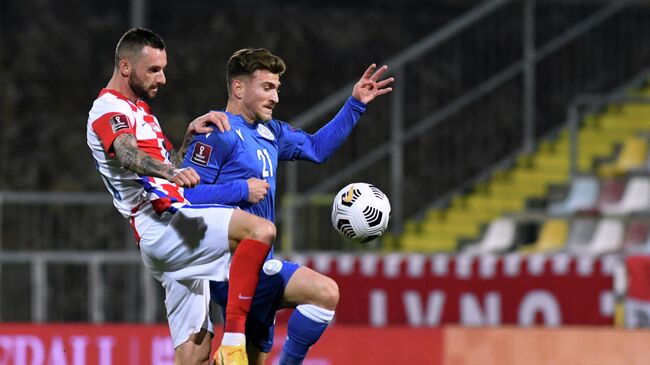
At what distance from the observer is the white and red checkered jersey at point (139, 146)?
6.52m

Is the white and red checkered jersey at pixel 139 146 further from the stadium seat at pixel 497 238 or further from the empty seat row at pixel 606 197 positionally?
the stadium seat at pixel 497 238

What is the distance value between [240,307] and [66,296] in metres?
6.94

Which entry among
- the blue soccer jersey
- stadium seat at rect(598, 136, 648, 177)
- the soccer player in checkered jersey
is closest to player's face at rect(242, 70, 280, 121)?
the blue soccer jersey

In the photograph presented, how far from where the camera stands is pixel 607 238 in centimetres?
1278

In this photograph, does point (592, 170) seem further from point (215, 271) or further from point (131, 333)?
point (215, 271)

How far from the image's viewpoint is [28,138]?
16.1m

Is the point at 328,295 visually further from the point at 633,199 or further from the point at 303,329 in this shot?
the point at 633,199

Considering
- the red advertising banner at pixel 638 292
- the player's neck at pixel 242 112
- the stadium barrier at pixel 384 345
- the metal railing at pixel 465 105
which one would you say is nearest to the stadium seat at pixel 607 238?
the metal railing at pixel 465 105

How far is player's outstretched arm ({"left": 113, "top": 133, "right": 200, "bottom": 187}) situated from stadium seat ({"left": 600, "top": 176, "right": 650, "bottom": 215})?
291 inches

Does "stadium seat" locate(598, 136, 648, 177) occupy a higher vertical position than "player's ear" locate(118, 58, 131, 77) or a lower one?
higher

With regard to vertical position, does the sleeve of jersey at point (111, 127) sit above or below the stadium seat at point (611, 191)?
below

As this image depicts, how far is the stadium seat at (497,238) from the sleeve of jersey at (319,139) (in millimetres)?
6352

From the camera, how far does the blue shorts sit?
6848 mm

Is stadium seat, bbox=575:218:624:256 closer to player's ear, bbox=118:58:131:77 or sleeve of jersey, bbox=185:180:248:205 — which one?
sleeve of jersey, bbox=185:180:248:205
